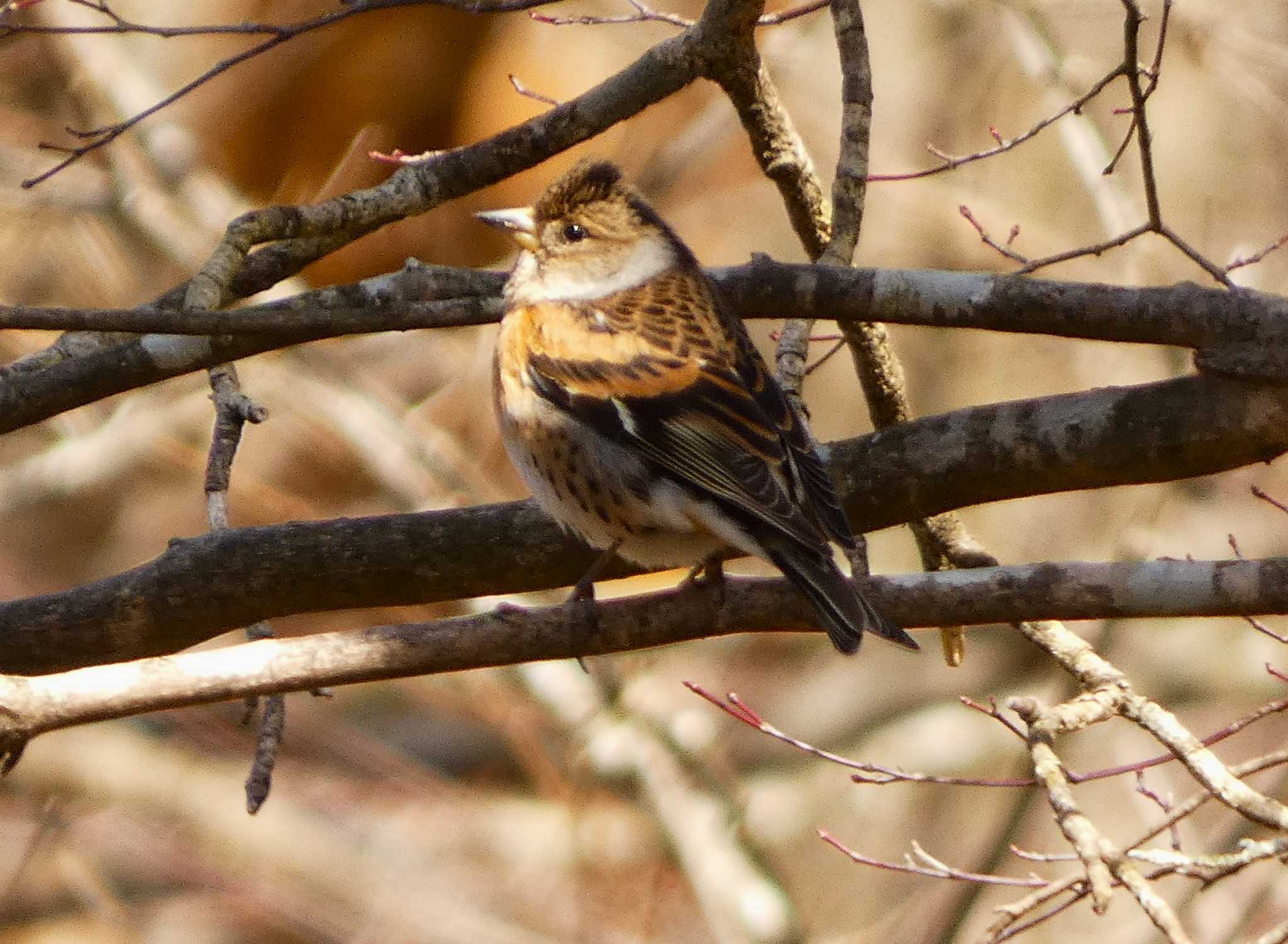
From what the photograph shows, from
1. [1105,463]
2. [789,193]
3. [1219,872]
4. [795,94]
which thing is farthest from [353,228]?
[795,94]

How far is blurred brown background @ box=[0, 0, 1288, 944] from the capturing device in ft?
26.7

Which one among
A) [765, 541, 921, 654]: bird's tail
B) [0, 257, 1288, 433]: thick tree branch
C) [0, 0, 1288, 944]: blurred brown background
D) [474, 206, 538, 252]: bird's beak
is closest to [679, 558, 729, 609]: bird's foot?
[765, 541, 921, 654]: bird's tail

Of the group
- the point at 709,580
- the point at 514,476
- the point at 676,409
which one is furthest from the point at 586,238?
the point at 514,476

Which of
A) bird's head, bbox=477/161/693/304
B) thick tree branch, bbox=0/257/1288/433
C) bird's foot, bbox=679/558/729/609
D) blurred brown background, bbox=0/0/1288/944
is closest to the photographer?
thick tree branch, bbox=0/257/1288/433

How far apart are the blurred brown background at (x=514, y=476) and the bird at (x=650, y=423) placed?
10.8ft

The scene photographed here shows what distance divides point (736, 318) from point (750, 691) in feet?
17.4

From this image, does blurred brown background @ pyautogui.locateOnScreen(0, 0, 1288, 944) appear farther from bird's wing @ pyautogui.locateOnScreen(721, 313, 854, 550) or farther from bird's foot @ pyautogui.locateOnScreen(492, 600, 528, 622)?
bird's foot @ pyautogui.locateOnScreen(492, 600, 528, 622)

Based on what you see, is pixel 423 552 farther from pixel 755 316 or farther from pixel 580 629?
pixel 755 316

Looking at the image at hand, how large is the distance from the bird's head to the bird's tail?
4.57ft

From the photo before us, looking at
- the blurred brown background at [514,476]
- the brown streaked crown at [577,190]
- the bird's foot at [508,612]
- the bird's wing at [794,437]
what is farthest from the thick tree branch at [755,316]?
the blurred brown background at [514,476]

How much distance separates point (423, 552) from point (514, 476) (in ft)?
17.7

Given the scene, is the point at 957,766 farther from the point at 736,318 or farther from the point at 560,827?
the point at 736,318

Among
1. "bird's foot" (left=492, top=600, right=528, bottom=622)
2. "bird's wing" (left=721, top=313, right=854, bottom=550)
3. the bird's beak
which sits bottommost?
"bird's foot" (left=492, top=600, right=528, bottom=622)

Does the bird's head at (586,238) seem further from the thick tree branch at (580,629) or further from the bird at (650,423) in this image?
the thick tree branch at (580,629)
